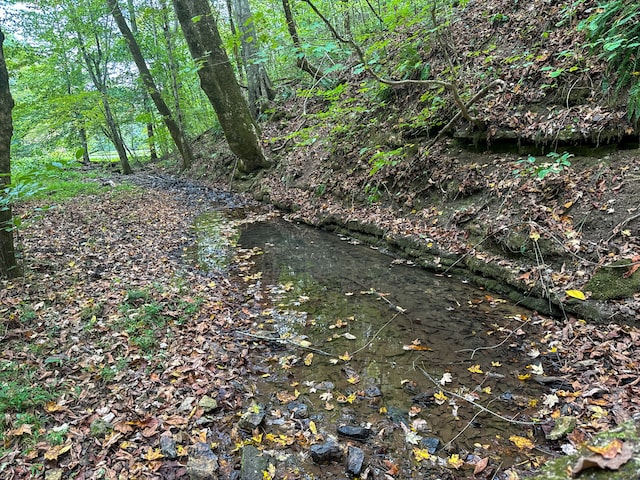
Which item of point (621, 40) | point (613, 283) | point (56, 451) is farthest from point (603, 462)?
point (621, 40)

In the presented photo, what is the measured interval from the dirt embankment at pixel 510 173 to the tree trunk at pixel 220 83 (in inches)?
151

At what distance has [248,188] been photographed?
1402 cm

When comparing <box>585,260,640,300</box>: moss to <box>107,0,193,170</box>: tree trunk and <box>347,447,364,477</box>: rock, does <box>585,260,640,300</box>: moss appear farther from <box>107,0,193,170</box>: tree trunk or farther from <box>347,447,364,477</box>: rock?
<box>107,0,193,170</box>: tree trunk

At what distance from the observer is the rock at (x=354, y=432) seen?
10.8 ft

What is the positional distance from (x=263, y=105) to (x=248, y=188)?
5007 millimetres

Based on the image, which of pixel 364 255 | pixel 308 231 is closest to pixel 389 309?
pixel 364 255

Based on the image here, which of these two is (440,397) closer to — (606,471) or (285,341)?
(285,341)

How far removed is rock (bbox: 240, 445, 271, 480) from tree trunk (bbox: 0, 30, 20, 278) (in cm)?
427

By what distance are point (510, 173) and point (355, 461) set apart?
562 centimetres

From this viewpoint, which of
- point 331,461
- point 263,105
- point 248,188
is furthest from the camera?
point 263,105

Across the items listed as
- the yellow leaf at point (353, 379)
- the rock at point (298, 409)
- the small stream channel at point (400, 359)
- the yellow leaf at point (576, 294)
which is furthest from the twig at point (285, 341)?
the yellow leaf at point (576, 294)

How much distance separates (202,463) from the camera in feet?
9.72

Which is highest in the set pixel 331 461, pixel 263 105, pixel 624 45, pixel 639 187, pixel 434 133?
pixel 263 105

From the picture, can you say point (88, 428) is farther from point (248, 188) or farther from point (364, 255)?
point (248, 188)
